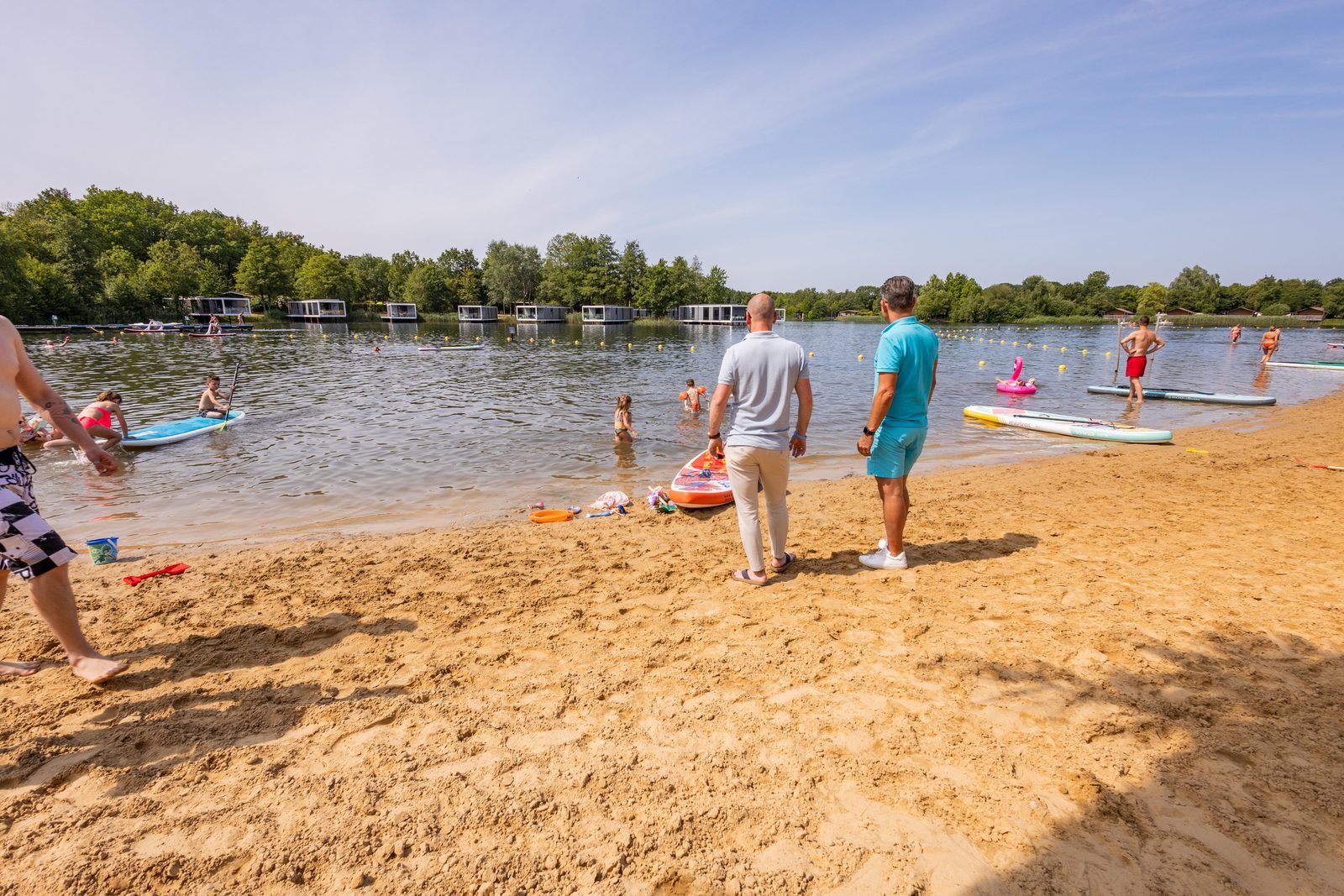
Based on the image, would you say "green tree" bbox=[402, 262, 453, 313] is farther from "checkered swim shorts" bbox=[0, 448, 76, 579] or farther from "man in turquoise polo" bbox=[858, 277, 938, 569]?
"man in turquoise polo" bbox=[858, 277, 938, 569]

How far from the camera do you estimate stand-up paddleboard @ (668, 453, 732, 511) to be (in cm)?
763

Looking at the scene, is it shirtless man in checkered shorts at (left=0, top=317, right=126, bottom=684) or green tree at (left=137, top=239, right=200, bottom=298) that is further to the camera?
green tree at (left=137, top=239, right=200, bottom=298)

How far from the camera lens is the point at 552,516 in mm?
7605

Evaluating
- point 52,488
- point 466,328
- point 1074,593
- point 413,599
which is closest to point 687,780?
point 413,599

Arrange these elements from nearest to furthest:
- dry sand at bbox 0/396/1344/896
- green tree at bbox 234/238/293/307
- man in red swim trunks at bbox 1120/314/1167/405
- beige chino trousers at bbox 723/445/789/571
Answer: dry sand at bbox 0/396/1344/896 → beige chino trousers at bbox 723/445/789/571 → man in red swim trunks at bbox 1120/314/1167/405 → green tree at bbox 234/238/293/307

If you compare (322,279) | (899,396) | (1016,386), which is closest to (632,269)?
(322,279)

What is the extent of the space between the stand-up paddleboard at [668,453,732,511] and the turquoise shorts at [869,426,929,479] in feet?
8.80

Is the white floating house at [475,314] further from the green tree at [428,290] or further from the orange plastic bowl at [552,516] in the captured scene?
the orange plastic bowl at [552,516]

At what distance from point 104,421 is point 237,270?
87.0m

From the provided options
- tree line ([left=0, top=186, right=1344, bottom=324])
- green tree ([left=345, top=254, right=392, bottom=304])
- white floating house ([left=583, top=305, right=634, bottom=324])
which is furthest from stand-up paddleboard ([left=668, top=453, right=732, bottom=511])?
green tree ([left=345, top=254, right=392, bottom=304])

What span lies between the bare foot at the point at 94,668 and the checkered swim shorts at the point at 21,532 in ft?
2.19

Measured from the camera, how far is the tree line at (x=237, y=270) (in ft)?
174

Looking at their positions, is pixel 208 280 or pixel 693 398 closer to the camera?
pixel 693 398

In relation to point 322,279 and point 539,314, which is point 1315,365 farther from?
point 322,279
